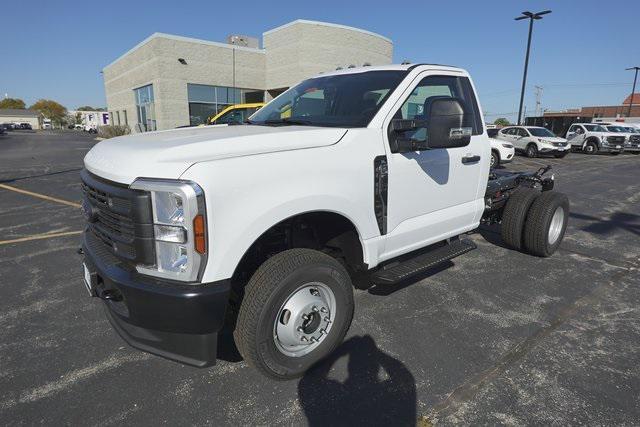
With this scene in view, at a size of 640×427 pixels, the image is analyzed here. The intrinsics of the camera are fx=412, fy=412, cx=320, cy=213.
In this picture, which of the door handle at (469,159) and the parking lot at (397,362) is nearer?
the parking lot at (397,362)

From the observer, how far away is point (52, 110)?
139 metres

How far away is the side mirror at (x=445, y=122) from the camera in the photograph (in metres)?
2.85

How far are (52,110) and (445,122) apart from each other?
166896mm

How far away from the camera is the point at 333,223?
3014 mm

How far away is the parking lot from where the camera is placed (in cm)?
241

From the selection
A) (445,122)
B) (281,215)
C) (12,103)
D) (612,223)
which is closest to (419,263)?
(445,122)

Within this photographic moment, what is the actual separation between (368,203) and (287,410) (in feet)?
4.65

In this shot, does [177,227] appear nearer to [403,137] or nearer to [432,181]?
[403,137]

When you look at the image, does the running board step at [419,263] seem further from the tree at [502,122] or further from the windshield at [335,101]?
the tree at [502,122]

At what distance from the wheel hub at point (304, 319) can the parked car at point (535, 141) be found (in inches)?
829

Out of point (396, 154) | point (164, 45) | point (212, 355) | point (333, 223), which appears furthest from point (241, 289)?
point (164, 45)

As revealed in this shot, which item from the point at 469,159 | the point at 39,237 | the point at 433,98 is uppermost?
the point at 433,98

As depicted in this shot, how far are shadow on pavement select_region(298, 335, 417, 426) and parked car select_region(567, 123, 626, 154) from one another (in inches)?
1062

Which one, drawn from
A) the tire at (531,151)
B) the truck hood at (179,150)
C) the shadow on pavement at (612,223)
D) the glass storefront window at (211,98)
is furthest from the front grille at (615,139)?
the truck hood at (179,150)
